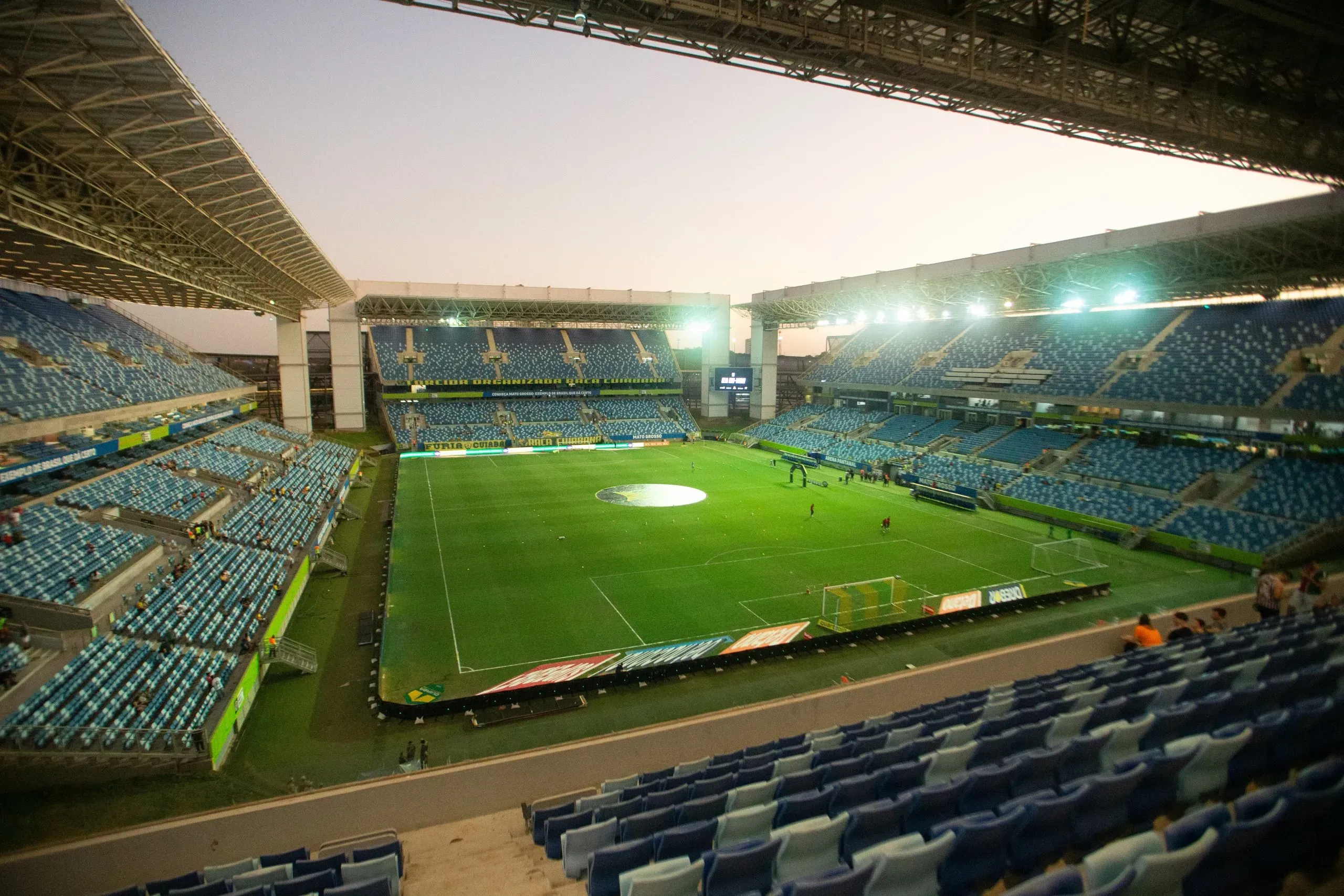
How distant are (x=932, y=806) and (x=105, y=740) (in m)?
13.7

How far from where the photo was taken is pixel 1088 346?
40250 mm

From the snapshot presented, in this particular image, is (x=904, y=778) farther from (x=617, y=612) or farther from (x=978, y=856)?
(x=617, y=612)

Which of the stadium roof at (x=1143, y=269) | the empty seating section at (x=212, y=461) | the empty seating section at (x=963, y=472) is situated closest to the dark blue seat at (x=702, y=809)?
the empty seating section at (x=212, y=461)

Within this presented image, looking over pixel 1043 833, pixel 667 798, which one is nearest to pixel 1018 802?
pixel 1043 833

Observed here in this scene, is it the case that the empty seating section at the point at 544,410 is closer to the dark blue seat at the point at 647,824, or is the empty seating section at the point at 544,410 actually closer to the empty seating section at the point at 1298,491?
the empty seating section at the point at 1298,491

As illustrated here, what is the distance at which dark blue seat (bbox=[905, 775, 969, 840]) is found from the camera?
17.9 ft

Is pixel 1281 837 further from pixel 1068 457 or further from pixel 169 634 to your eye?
pixel 1068 457

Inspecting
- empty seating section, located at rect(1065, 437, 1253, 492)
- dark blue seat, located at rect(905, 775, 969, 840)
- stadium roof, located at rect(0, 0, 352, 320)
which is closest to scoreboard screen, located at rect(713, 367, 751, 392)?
empty seating section, located at rect(1065, 437, 1253, 492)

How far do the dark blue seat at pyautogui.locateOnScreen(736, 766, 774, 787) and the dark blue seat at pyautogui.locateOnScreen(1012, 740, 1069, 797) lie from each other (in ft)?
8.53

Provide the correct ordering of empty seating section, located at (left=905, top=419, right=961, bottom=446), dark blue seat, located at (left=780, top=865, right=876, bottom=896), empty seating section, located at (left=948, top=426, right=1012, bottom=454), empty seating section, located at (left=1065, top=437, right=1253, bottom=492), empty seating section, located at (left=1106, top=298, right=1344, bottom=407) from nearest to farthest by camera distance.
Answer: dark blue seat, located at (left=780, top=865, right=876, bottom=896) → empty seating section, located at (left=1065, top=437, right=1253, bottom=492) → empty seating section, located at (left=1106, top=298, right=1344, bottom=407) → empty seating section, located at (left=948, top=426, right=1012, bottom=454) → empty seating section, located at (left=905, top=419, right=961, bottom=446)

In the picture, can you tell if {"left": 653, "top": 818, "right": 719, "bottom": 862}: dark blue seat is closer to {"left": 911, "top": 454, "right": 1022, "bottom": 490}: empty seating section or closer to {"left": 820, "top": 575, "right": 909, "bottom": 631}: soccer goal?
{"left": 820, "top": 575, "right": 909, "bottom": 631}: soccer goal

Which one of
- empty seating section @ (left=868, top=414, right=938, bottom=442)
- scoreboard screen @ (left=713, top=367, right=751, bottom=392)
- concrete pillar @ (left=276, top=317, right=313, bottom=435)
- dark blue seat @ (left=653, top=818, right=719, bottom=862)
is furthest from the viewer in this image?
scoreboard screen @ (left=713, top=367, right=751, bottom=392)

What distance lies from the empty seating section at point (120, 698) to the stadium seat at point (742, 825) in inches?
450

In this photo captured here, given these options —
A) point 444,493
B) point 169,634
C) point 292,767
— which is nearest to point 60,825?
point 292,767
